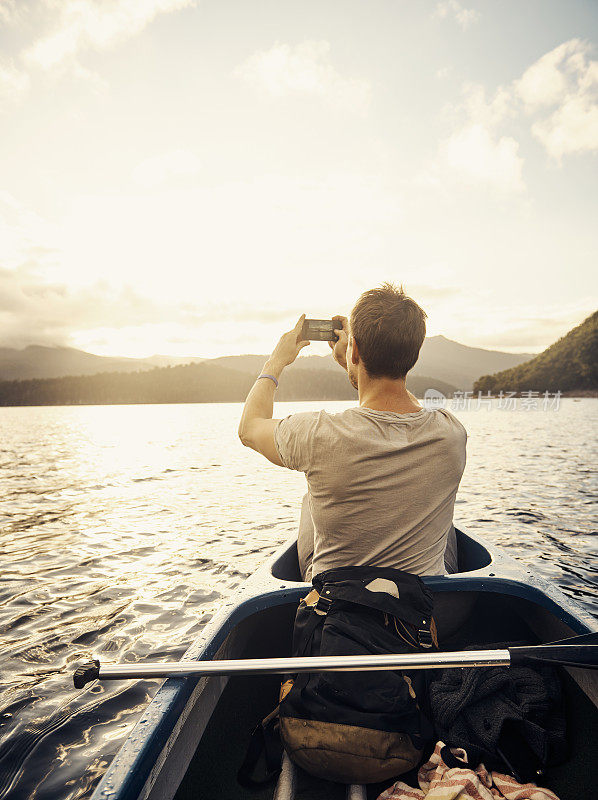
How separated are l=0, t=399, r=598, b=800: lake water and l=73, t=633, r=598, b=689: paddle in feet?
8.22

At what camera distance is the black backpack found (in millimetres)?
2264

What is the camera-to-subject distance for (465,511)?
14625 millimetres

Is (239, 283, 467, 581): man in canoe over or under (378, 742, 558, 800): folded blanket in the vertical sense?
over

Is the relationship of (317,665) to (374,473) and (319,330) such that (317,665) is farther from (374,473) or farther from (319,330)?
(319,330)

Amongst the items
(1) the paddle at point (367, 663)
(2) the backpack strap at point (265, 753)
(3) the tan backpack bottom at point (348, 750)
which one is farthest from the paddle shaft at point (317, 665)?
(2) the backpack strap at point (265, 753)

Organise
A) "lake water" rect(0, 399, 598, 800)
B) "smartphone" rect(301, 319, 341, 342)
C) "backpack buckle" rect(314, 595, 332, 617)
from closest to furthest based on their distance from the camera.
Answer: "backpack buckle" rect(314, 595, 332, 617)
"smartphone" rect(301, 319, 341, 342)
"lake water" rect(0, 399, 598, 800)

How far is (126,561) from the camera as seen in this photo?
34.4 ft

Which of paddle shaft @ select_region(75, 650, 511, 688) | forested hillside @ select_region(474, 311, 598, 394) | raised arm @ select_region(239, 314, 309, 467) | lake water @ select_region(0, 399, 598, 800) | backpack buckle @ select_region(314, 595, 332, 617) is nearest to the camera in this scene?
paddle shaft @ select_region(75, 650, 511, 688)

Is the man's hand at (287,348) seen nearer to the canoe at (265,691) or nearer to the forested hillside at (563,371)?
the canoe at (265,691)

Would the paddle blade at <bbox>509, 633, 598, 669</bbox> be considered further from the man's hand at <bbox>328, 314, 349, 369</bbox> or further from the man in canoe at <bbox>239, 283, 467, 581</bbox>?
the man's hand at <bbox>328, 314, 349, 369</bbox>

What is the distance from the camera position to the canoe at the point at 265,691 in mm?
2375

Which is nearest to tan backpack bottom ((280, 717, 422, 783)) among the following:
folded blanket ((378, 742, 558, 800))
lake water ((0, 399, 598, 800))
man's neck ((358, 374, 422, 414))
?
folded blanket ((378, 742, 558, 800))

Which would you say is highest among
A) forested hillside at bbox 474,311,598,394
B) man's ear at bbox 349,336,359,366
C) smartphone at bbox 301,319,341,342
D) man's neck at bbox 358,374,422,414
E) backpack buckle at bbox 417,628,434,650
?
forested hillside at bbox 474,311,598,394

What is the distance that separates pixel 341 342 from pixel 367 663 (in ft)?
6.06
